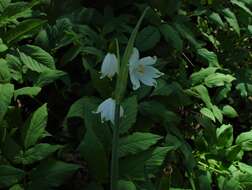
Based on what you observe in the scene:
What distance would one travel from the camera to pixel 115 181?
1300 millimetres

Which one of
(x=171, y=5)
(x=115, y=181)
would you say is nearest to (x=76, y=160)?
(x=115, y=181)

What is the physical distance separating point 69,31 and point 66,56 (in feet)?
0.31

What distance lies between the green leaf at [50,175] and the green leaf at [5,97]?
0.19m

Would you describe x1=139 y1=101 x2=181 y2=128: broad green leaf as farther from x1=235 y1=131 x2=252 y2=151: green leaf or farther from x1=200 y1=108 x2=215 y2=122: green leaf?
x1=235 y1=131 x2=252 y2=151: green leaf

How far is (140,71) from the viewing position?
5.21ft

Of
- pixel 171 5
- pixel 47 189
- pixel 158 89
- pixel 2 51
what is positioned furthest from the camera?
pixel 171 5

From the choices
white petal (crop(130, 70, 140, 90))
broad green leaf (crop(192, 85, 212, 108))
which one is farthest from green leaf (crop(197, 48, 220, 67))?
white petal (crop(130, 70, 140, 90))

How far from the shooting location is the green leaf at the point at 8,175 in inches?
56.9

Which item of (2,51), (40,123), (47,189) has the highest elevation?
(2,51)

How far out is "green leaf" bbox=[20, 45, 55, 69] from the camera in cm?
178

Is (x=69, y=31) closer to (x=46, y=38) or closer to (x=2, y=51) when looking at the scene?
(x=46, y=38)

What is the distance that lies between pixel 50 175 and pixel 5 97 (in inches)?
10.7

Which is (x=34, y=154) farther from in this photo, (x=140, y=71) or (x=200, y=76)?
(x=200, y=76)

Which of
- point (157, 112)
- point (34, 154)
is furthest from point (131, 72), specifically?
point (34, 154)
